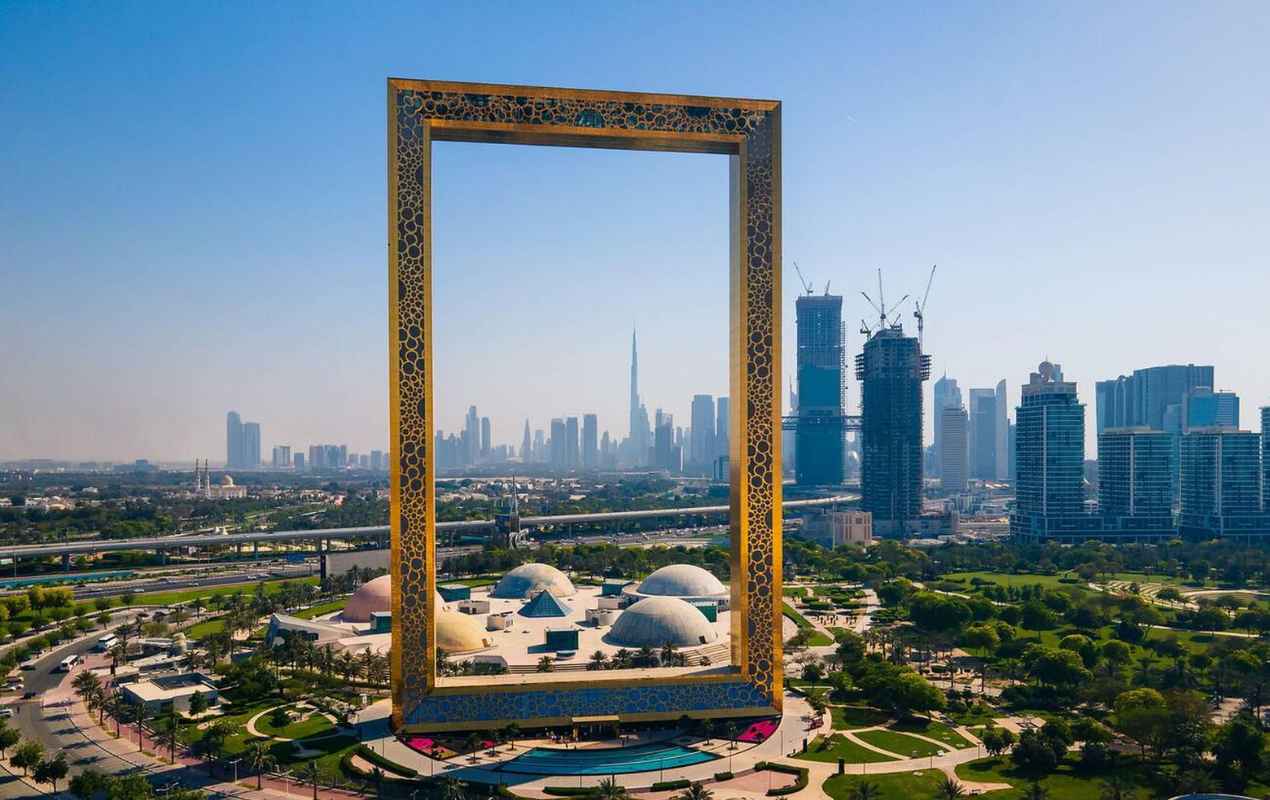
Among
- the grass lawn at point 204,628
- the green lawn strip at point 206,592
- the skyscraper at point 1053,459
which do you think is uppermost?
the skyscraper at point 1053,459

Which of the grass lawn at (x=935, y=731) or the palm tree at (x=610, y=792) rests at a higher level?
the palm tree at (x=610, y=792)

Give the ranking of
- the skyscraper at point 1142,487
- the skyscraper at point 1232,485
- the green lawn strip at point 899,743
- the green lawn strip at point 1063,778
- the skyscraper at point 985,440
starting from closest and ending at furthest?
1. the green lawn strip at point 1063,778
2. the green lawn strip at point 899,743
3. the skyscraper at point 1232,485
4. the skyscraper at point 1142,487
5. the skyscraper at point 985,440

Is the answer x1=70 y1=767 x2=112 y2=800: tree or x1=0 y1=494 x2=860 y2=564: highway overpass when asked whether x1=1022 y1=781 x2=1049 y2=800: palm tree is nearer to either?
x1=70 y1=767 x2=112 y2=800: tree

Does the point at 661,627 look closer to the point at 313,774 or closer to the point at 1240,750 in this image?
the point at 313,774

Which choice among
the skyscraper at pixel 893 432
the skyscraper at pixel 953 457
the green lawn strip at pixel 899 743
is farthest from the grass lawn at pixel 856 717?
the skyscraper at pixel 953 457

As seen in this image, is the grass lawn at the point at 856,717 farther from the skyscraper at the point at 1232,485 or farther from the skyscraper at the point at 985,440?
the skyscraper at the point at 985,440
